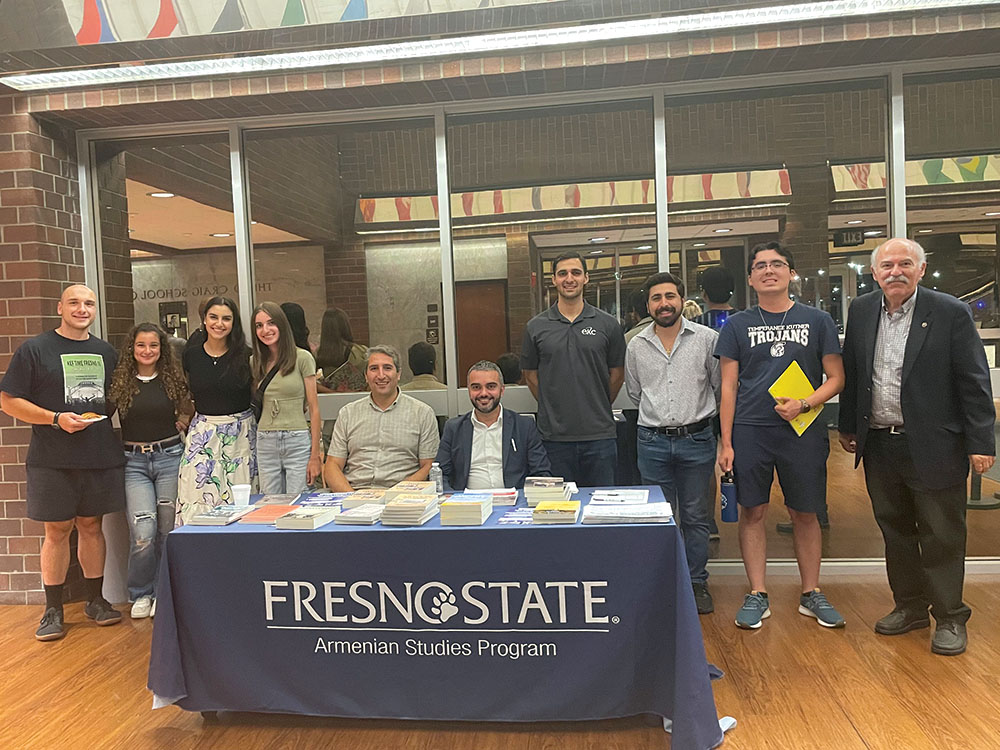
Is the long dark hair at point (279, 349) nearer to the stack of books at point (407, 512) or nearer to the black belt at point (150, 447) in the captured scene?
the black belt at point (150, 447)

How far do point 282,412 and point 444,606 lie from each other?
1.66m

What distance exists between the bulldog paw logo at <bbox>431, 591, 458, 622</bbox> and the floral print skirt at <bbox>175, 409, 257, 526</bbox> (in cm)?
167

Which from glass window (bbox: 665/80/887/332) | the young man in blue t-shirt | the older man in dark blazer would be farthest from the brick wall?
the older man in dark blazer

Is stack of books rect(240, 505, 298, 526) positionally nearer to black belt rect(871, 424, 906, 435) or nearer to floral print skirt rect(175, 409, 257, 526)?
floral print skirt rect(175, 409, 257, 526)

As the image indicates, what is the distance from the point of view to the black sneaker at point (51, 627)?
3680 millimetres

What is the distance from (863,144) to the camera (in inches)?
162

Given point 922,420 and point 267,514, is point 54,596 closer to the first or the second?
point 267,514

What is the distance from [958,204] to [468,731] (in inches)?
145

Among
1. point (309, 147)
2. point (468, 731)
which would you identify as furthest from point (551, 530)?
point (309, 147)

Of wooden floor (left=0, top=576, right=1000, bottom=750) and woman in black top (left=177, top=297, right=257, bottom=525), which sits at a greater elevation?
woman in black top (left=177, top=297, right=257, bottom=525)

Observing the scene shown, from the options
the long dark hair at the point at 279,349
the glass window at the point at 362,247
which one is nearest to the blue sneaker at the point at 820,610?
the glass window at the point at 362,247

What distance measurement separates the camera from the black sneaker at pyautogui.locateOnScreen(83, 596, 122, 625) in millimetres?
3849

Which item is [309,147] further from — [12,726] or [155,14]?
[12,726]

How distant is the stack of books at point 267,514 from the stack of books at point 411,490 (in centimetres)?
37
